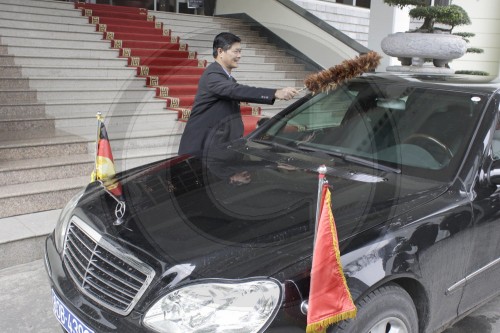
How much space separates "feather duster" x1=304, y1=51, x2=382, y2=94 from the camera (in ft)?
10.4

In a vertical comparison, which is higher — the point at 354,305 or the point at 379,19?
the point at 379,19

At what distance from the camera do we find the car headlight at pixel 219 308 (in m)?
1.73

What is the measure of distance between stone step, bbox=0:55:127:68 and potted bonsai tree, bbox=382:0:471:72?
164 inches

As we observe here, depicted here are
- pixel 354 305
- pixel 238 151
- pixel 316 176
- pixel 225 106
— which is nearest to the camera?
pixel 354 305

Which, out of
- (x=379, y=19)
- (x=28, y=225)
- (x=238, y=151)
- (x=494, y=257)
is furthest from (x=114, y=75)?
(x=494, y=257)

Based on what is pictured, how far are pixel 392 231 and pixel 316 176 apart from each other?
2.06ft

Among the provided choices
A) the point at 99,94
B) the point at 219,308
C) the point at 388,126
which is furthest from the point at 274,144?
the point at 99,94

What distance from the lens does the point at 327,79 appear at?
127 inches

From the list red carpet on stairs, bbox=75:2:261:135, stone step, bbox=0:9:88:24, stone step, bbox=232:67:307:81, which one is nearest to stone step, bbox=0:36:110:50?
red carpet on stairs, bbox=75:2:261:135

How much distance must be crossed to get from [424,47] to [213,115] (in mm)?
4177

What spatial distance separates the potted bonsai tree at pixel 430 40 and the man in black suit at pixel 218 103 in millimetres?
3892

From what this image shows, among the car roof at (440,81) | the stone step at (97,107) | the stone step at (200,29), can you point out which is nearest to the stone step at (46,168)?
the stone step at (97,107)

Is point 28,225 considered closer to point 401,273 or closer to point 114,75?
point 401,273

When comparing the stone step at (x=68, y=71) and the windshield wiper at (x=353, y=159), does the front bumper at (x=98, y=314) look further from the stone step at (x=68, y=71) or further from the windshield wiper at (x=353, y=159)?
the stone step at (x=68, y=71)
